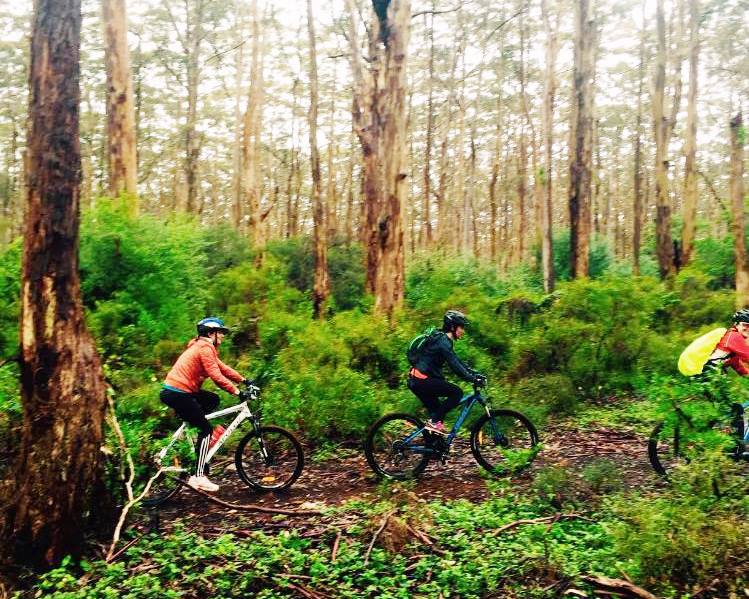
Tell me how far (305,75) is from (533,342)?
26.5m

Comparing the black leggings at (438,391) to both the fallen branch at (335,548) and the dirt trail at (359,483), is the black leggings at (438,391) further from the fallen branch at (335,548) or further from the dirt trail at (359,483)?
the fallen branch at (335,548)

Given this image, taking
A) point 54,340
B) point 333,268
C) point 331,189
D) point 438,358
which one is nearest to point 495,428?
point 438,358

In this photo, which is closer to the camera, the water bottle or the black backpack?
the water bottle

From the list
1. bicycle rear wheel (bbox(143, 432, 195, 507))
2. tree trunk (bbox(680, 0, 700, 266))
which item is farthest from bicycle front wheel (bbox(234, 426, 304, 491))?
tree trunk (bbox(680, 0, 700, 266))

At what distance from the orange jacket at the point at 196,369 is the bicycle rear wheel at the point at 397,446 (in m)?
1.71

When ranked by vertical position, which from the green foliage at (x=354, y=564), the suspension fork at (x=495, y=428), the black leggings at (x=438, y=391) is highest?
the black leggings at (x=438, y=391)

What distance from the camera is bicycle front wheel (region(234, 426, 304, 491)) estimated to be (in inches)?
267

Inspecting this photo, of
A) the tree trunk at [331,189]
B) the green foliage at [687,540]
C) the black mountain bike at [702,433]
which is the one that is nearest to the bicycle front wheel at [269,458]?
the green foliage at [687,540]

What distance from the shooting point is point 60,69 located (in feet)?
17.0

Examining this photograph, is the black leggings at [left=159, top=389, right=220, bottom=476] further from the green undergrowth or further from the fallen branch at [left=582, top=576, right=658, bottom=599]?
the fallen branch at [left=582, top=576, right=658, bottom=599]

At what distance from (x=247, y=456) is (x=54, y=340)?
2712 millimetres

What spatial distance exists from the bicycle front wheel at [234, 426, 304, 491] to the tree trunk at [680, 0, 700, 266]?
15.8 metres

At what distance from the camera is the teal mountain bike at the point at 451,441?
6.79 metres

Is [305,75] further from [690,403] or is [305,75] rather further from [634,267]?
[690,403]
